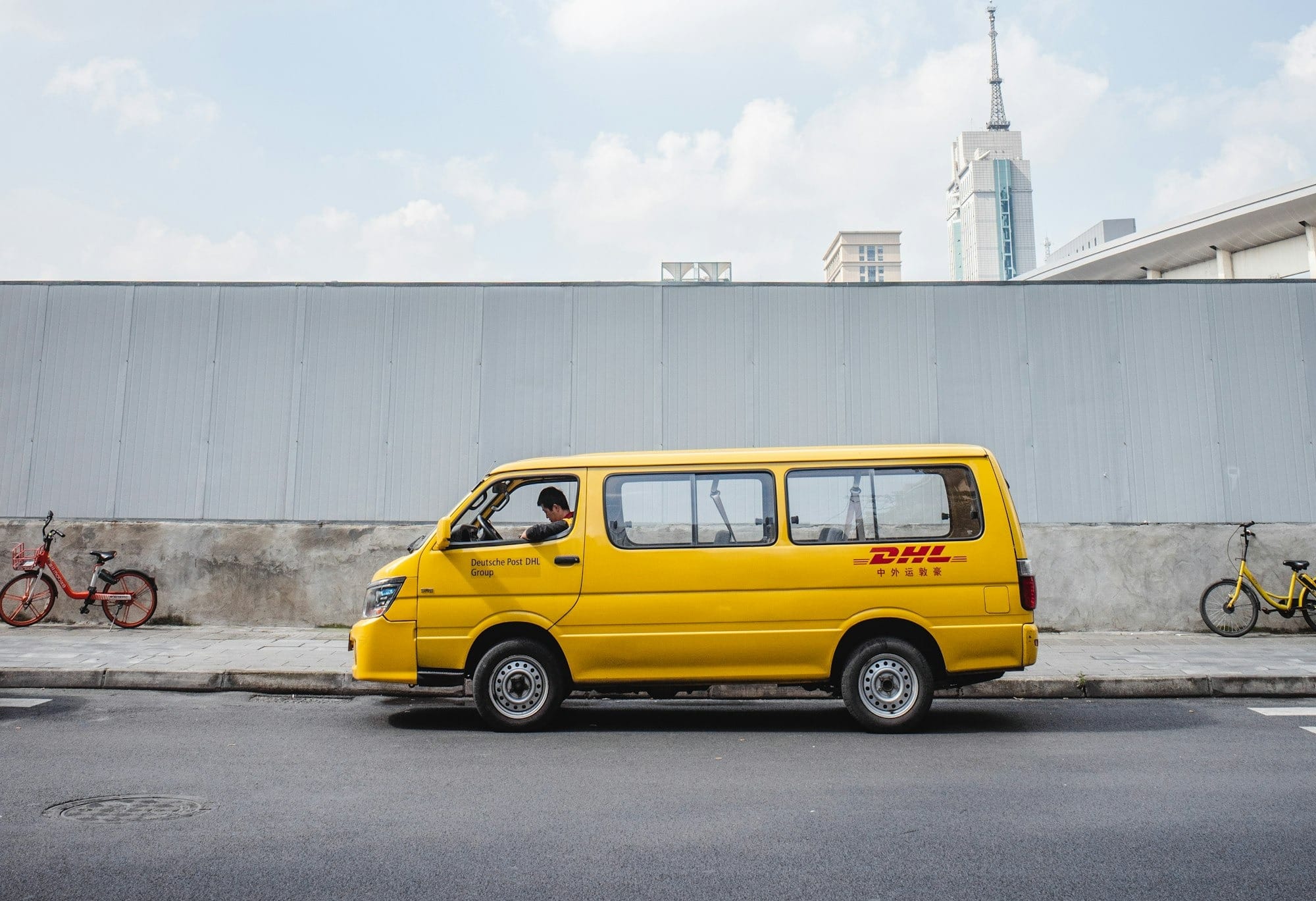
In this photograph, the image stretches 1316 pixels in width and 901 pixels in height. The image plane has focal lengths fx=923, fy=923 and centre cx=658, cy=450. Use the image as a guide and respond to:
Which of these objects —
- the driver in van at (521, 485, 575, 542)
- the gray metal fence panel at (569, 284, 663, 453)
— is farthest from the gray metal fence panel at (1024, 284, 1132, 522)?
the driver in van at (521, 485, 575, 542)

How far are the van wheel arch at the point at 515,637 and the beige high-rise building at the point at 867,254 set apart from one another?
499 feet

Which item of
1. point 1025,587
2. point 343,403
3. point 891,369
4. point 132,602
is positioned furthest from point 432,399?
point 1025,587

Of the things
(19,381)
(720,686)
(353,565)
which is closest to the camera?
(720,686)

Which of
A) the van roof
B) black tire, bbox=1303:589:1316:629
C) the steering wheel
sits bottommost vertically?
black tire, bbox=1303:589:1316:629

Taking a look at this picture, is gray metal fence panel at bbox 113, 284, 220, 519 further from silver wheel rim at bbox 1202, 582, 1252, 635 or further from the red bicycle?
silver wheel rim at bbox 1202, 582, 1252, 635

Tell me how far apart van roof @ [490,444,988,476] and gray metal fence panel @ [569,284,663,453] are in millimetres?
4783

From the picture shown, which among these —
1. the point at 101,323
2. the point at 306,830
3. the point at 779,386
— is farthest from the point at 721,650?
the point at 101,323

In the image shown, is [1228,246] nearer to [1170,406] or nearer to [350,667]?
[1170,406]

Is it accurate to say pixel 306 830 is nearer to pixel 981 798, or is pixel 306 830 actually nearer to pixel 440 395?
pixel 981 798

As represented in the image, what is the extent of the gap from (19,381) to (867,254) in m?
153

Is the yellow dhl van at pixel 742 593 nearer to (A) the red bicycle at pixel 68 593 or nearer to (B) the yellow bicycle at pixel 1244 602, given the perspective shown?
(B) the yellow bicycle at pixel 1244 602

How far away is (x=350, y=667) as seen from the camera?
894cm

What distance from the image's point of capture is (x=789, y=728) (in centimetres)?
712

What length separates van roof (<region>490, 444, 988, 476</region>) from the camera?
7203 mm
